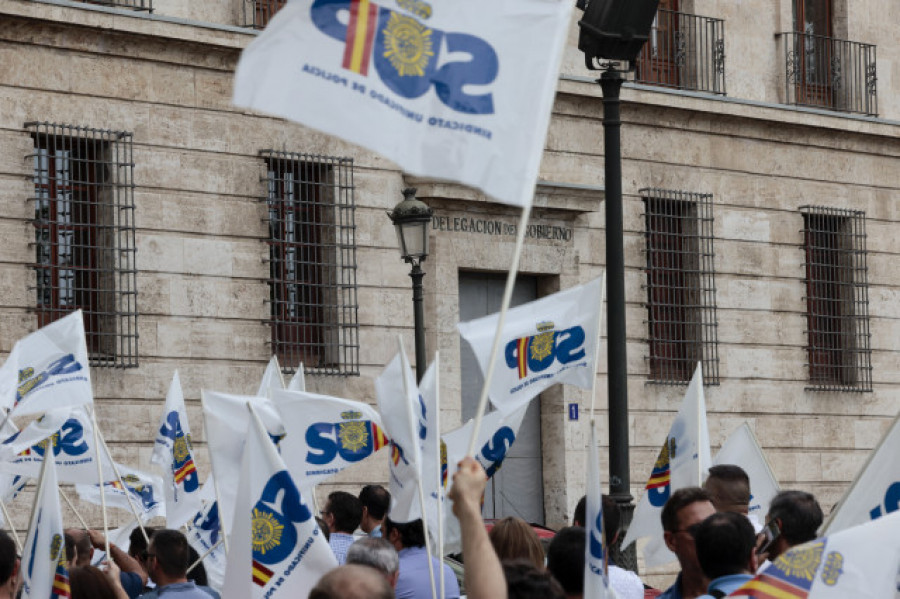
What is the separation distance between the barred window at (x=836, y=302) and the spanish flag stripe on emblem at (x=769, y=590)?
59.3ft

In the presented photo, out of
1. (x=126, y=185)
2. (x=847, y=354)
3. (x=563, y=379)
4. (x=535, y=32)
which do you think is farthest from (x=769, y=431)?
(x=535, y=32)

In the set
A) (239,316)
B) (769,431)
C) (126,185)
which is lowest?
(769,431)

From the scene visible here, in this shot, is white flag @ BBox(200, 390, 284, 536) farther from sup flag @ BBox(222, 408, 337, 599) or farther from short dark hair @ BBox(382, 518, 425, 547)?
sup flag @ BBox(222, 408, 337, 599)

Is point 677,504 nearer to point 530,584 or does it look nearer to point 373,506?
point 530,584

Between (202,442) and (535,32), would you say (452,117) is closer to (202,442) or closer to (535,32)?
(535,32)

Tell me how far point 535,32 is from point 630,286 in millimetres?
15080

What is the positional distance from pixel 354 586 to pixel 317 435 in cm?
→ 544

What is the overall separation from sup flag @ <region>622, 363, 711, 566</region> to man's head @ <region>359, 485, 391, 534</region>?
1.36 metres

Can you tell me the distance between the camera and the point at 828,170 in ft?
76.8

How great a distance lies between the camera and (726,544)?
6.09m

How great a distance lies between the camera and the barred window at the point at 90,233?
16891mm

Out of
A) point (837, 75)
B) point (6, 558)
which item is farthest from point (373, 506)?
point (837, 75)

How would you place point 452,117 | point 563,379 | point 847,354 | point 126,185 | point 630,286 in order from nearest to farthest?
1. point 452,117
2. point 563,379
3. point 126,185
4. point 630,286
5. point 847,354

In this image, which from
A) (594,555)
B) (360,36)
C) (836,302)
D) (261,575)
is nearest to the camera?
(360,36)
